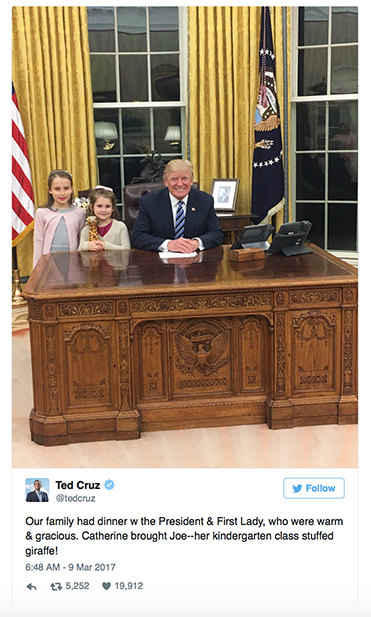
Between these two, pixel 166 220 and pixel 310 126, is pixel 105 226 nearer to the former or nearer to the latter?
pixel 166 220

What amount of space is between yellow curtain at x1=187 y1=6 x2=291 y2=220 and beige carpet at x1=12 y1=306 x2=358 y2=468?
11.6ft

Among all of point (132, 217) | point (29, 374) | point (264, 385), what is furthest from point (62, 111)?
point (264, 385)

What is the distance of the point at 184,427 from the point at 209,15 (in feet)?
13.4

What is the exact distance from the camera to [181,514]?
2076 millimetres

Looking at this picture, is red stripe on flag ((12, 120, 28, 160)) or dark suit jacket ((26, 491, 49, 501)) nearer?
dark suit jacket ((26, 491, 49, 501))

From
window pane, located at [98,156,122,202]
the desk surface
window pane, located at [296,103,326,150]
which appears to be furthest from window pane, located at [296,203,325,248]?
the desk surface

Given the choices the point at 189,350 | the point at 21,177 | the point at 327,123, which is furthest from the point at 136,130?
the point at 189,350

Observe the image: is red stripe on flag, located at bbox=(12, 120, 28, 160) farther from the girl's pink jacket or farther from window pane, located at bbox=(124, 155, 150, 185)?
the girl's pink jacket

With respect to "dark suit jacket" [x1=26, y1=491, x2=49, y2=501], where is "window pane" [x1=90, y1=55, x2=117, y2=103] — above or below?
above

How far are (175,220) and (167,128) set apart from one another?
2627 mm

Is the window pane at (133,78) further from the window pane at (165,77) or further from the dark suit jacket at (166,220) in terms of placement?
the dark suit jacket at (166,220)

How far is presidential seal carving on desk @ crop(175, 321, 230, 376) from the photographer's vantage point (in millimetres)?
3625

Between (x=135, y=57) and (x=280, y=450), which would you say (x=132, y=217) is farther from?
(x=280, y=450)

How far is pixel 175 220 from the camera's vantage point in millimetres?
4543
